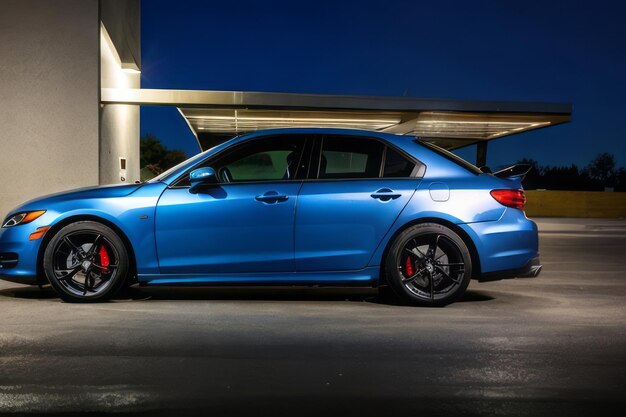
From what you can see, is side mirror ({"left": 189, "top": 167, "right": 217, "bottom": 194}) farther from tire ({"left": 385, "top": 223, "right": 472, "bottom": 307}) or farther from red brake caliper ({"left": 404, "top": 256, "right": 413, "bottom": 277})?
red brake caliper ({"left": 404, "top": 256, "right": 413, "bottom": 277})

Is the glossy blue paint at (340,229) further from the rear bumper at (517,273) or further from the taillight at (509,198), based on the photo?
the rear bumper at (517,273)

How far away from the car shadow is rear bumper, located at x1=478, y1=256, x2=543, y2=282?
0.66 meters

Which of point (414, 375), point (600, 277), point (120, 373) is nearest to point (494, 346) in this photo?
point (414, 375)

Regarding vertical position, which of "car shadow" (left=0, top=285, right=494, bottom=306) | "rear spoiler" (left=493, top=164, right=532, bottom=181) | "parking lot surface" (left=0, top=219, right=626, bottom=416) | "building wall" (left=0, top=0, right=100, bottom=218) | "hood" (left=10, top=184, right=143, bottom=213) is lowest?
"car shadow" (left=0, top=285, right=494, bottom=306)

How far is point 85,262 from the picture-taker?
7.80 metres

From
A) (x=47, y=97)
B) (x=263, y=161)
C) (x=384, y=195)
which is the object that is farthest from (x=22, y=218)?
(x=47, y=97)

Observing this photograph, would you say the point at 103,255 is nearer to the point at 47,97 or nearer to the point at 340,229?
the point at 340,229

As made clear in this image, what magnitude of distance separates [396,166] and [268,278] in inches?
65.9

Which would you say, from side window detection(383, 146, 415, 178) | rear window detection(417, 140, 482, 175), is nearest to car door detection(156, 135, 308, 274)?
side window detection(383, 146, 415, 178)

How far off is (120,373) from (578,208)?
39951 mm

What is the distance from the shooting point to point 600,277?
35.9ft

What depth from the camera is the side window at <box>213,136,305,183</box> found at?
7.98 m

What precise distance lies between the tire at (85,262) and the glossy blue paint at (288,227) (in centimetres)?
13

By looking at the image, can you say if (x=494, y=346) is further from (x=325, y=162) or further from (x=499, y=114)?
(x=499, y=114)
